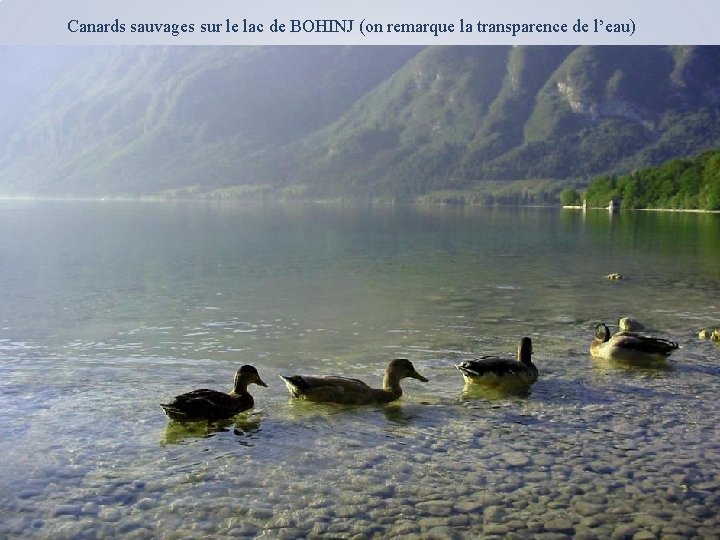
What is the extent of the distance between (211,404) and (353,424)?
2.33m

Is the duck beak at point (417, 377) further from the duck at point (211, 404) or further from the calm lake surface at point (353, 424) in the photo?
the duck at point (211, 404)

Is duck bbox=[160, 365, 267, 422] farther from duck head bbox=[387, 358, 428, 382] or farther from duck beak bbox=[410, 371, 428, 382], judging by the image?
duck beak bbox=[410, 371, 428, 382]

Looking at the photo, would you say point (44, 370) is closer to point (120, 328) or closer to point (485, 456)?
point (120, 328)

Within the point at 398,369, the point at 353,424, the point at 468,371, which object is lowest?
the point at 353,424

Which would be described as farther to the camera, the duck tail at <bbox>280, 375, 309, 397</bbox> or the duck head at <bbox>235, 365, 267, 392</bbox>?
the duck tail at <bbox>280, 375, 309, 397</bbox>

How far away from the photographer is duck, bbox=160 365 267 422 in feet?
42.1

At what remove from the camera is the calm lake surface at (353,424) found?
9469mm

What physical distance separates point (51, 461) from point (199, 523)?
122 inches

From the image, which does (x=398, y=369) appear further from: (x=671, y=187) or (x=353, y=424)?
(x=671, y=187)

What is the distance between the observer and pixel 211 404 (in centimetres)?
1310

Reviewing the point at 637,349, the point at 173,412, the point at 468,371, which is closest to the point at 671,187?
the point at 637,349

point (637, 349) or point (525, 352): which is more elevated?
point (525, 352)

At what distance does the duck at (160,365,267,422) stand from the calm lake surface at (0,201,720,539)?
0.22m

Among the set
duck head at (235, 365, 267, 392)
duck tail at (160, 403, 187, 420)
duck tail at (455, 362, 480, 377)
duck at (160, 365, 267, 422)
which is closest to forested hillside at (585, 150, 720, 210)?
duck tail at (455, 362, 480, 377)
